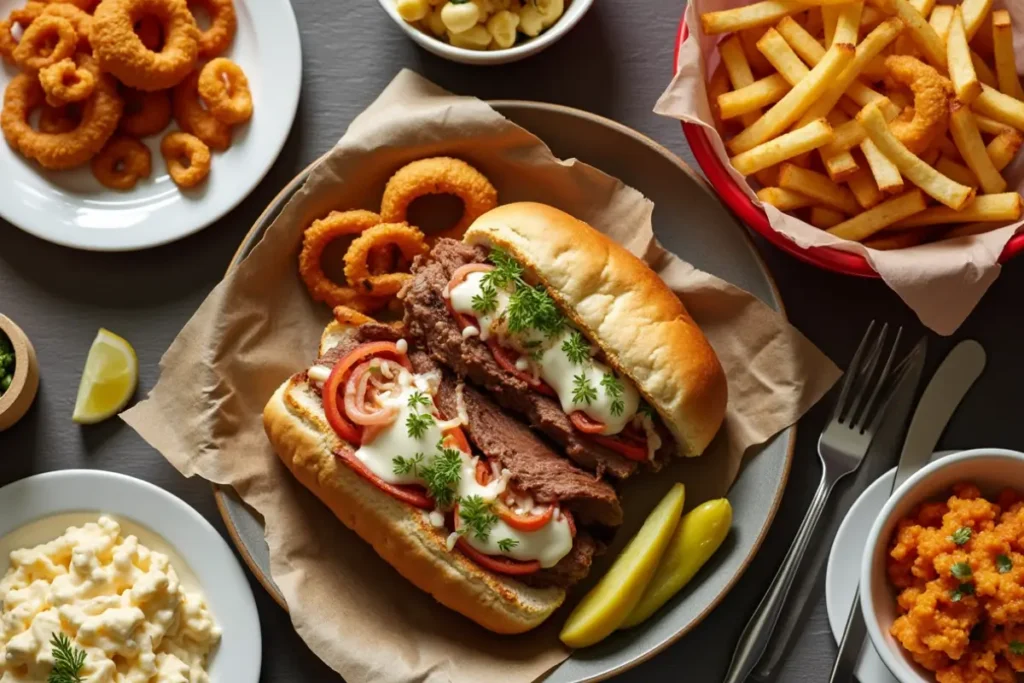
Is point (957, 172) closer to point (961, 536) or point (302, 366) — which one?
point (961, 536)

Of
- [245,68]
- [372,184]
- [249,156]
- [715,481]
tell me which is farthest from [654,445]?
[245,68]

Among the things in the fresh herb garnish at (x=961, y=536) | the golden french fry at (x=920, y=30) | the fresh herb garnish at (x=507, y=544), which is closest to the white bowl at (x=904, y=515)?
the fresh herb garnish at (x=961, y=536)

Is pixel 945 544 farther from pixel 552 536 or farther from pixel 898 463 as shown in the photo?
pixel 552 536

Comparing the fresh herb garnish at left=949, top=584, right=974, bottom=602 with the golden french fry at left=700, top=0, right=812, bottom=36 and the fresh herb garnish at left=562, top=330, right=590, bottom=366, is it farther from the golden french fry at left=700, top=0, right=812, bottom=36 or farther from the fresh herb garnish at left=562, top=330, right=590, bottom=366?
the golden french fry at left=700, top=0, right=812, bottom=36

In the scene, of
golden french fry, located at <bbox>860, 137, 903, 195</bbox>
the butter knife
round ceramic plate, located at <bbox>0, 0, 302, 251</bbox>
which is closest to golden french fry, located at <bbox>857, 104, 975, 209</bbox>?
golden french fry, located at <bbox>860, 137, 903, 195</bbox>

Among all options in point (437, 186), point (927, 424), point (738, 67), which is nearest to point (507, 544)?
point (437, 186)

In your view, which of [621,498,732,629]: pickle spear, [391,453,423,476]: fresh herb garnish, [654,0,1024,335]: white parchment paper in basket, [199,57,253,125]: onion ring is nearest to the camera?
[654,0,1024,335]: white parchment paper in basket

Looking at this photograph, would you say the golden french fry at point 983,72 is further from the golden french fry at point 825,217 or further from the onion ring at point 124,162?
the onion ring at point 124,162
